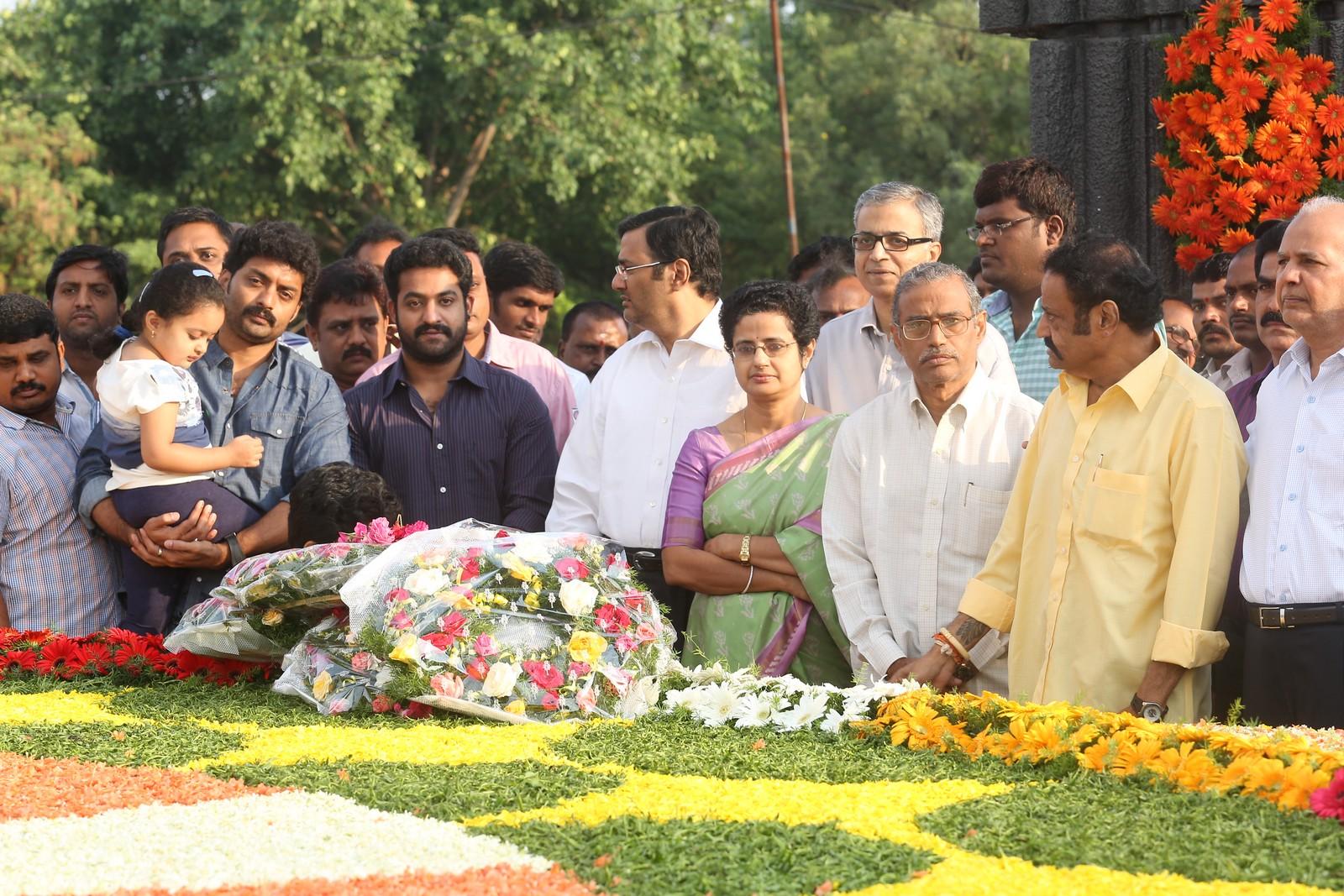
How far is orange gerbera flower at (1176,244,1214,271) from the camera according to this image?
679 centimetres

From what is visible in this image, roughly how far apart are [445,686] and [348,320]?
2.77m

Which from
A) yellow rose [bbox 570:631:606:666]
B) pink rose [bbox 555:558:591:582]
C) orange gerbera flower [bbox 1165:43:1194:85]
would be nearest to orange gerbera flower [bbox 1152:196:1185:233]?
orange gerbera flower [bbox 1165:43:1194:85]

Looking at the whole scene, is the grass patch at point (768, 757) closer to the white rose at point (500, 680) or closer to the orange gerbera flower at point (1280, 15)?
the white rose at point (500, 680)

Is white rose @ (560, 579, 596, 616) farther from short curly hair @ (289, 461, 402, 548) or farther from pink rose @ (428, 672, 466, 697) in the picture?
short curly hair @ (289, 461, 402, 548)

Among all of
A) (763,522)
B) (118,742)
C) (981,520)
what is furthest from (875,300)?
(118,742)

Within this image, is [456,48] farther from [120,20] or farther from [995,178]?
[995,178]

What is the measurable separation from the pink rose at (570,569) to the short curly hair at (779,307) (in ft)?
3.08

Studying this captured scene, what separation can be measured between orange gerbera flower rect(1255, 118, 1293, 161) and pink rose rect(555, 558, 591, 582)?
3575 millimetres

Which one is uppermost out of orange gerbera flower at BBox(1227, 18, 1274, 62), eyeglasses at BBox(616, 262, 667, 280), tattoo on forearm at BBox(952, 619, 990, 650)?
orange gerbera flower at BBox(1227, 18, 1274, 62)

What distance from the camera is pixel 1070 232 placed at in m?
5.80

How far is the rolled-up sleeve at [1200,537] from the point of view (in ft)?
13.3

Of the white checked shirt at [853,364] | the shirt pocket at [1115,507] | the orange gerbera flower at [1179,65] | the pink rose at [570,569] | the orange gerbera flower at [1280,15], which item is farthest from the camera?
the orange gerbera flower at [1179,65]

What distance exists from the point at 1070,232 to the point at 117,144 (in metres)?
22.0

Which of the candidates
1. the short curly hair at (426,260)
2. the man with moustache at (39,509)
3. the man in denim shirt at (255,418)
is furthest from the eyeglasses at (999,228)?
the man with moustache at (39,509)
